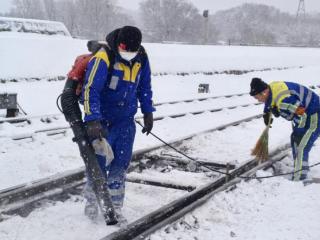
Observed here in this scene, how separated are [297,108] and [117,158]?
3.01m

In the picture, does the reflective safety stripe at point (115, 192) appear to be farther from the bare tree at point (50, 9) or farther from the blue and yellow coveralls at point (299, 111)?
the bare tree at point (50, 9)

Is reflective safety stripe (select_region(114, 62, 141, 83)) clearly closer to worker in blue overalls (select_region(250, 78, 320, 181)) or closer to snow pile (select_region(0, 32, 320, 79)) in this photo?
worker in blue overalls (select_region(250, 78, 320, 181))

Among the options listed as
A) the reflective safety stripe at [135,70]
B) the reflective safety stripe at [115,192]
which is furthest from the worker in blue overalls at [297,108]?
the reflective safety stripe at [115,192]

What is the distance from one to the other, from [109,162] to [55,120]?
6786mm

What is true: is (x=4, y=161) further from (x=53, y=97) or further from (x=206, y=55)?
(x=206, y=55)

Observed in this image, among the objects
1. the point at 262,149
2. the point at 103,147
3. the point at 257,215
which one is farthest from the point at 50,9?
the point at 103,147

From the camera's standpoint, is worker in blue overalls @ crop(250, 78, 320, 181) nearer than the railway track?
No

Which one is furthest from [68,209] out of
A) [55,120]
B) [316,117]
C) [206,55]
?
[206,55]

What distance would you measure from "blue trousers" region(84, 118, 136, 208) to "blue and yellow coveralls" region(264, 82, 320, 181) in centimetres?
264

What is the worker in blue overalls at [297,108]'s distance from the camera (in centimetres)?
666

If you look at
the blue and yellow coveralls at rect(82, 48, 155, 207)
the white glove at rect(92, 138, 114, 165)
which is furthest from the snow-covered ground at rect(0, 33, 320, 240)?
the white glove at rect(92, 138, 114, 165)

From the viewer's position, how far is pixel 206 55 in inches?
1235

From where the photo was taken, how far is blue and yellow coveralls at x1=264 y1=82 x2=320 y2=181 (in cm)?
665

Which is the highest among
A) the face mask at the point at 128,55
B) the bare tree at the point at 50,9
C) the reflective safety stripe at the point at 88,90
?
the bare tree at the point at 50,9
